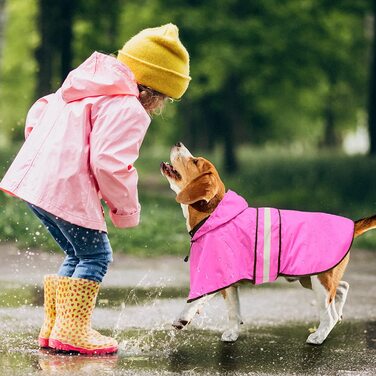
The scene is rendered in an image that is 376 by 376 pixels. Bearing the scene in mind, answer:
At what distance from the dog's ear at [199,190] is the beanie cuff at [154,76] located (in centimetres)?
55

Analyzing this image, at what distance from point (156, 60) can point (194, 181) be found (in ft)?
2.57

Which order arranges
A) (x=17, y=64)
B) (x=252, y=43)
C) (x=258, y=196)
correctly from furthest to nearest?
1. (x=17, y=64)
2. (x=252, y=43)
3. (x=258, y=196)

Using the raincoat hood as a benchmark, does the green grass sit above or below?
below

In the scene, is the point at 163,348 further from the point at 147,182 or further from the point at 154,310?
the point at 147,182

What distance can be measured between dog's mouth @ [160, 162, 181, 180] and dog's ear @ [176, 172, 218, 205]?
0.67 ft

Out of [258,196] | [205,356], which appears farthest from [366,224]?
[258,196]

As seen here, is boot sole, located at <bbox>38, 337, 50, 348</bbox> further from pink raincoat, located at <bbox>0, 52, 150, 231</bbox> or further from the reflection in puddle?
pink raincoat, located at <bbox>0, 52, 150, 231</bbox>

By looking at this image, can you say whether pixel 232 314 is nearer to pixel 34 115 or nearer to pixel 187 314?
pixel 187 314

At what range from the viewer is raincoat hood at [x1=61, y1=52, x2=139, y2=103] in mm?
5355

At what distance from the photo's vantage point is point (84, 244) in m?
5.47

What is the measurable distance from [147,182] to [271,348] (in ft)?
66.9

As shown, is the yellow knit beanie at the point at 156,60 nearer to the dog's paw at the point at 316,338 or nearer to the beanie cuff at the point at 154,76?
the beanie cuff at the point at 154,76

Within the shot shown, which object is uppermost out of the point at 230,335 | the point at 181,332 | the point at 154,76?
the point at 154,76

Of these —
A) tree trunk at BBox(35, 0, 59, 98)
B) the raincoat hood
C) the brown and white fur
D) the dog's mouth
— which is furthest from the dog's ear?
tree trunk at BBox(35, 0, 59, 98)
